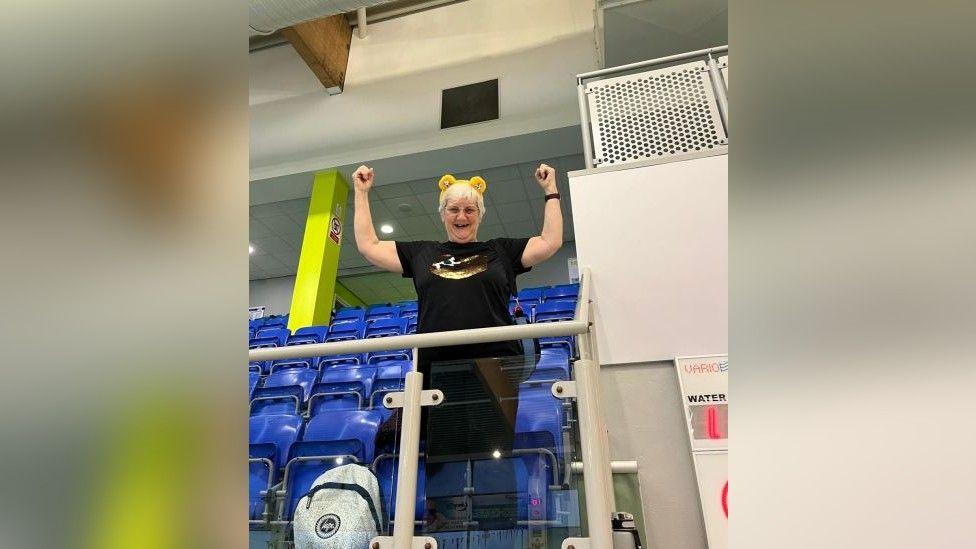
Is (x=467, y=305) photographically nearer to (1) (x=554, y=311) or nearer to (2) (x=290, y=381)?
(2) (x=290, y=381)

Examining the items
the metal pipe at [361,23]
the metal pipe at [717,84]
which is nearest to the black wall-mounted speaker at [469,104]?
the metal pipe at [361,23]

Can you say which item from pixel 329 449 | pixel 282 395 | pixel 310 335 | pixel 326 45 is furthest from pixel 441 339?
pixel 326 45

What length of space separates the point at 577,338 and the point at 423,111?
575 cm

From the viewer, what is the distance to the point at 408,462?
1361 millimetres

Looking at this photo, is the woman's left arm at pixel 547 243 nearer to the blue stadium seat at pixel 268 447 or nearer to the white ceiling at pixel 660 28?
the blue stadium seat at pixel 268 447

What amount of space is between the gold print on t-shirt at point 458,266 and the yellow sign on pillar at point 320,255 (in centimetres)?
483

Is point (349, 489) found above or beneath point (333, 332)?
beneath

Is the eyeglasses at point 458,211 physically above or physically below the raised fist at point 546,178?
below

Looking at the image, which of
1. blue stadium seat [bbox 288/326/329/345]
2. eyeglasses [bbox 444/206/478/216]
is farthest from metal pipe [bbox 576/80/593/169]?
blue stadium seat [bbox 288/326/329/345]

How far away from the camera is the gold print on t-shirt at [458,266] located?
1846 millimetres

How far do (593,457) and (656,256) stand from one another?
148 cm

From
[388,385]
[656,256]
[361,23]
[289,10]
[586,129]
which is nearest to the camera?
[388,385]
